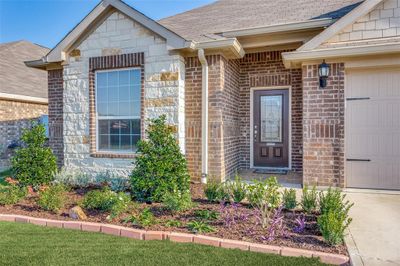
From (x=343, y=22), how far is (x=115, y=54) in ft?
16.5

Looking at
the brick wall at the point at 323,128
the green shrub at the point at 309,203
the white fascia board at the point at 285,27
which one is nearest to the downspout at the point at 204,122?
the white fascia board at the point at 285,27

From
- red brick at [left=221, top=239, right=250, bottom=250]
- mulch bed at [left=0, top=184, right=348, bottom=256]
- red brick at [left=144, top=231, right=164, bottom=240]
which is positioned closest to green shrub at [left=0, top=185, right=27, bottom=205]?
mulch bed at [left=0, top=184, right=348, bottom=256]

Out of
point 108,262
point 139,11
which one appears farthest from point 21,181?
point 139,11

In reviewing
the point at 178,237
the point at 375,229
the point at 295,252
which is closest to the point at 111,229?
the point at 178,237

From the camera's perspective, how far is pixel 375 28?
5.62 m

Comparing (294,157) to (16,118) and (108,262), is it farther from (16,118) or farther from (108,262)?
(16,118)

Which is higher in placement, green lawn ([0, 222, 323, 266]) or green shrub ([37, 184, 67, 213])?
green shrub ([37, 184, 67, 213])

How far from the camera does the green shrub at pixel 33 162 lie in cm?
582

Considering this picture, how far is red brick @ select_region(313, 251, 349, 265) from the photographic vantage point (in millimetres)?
2842

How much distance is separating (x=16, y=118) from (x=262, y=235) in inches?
428

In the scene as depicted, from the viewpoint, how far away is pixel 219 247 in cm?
322

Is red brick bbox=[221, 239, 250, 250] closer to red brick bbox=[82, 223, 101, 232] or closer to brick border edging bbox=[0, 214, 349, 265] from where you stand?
brick border edging bbox=[0, 214, 349, 265]

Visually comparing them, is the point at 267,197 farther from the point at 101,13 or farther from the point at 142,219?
the point at 101,13

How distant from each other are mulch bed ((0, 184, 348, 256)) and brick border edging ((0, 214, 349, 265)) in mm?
136
